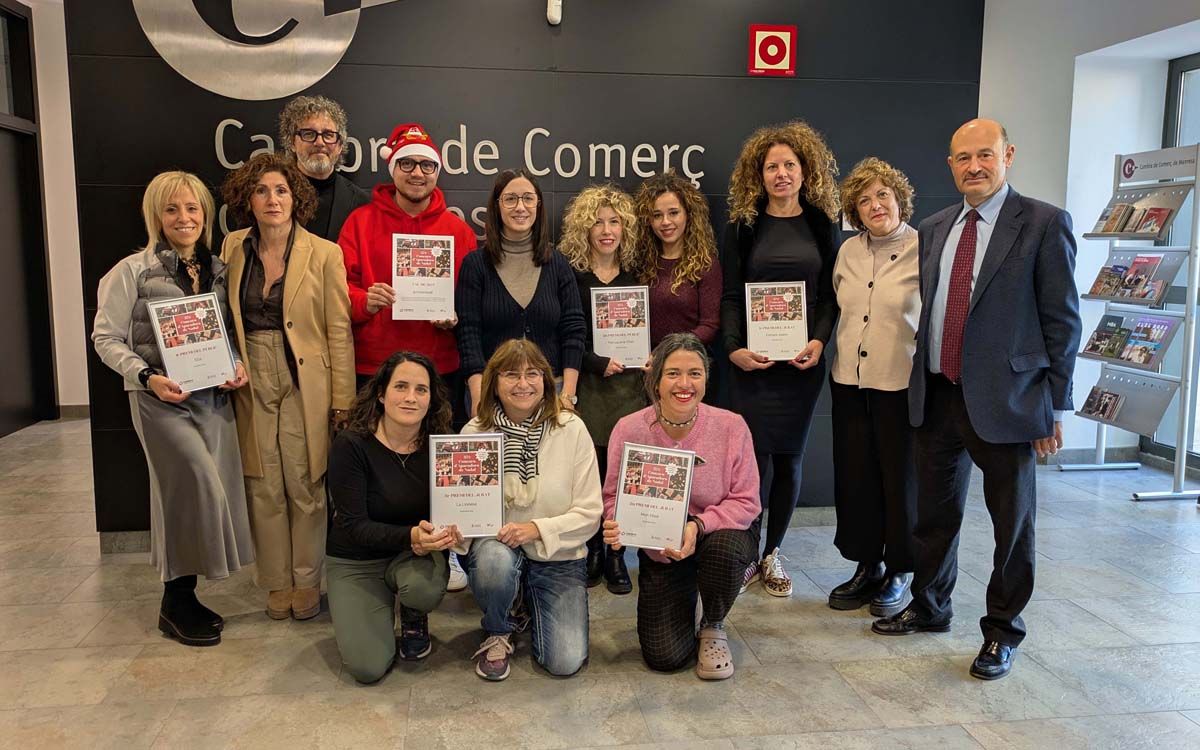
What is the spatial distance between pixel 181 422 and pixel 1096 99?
17.8 feet

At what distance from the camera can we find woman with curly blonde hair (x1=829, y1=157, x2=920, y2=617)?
10.3 feet

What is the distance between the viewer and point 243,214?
315cm

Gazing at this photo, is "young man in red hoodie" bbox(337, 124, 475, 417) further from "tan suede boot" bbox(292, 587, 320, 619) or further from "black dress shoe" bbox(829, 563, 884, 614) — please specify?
"black dress shoe" bbox(829, 563, 884, 614)

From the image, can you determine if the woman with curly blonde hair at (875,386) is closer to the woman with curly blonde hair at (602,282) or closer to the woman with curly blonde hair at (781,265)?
the woman with curly blonde hair at (781,265)

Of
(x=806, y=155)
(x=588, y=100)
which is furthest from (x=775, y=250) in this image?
(x=588, y=100)

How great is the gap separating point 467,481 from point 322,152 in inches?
59.8

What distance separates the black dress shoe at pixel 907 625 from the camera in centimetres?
316

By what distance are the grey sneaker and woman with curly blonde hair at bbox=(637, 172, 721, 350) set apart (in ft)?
4.34

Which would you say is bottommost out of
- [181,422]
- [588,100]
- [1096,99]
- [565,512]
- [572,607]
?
[572,607]

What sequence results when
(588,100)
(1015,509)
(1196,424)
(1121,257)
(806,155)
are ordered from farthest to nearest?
(1196,424) < (1121,257) < (588,100) < (806,155) < (1015,509)

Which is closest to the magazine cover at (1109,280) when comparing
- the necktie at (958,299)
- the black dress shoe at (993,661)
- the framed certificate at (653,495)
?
the necktie at (958,299)

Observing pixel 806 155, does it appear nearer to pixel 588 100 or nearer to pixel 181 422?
pixel 588 100

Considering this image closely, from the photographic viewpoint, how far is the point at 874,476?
3.33 m

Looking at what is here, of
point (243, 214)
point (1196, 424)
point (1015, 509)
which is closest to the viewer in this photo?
point (1015, 509)
